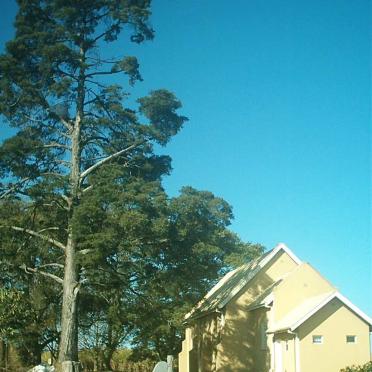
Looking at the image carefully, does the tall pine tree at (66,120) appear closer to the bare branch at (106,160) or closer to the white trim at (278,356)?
the bare branch at (106,160)

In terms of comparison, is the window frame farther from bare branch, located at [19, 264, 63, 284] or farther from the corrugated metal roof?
bare branch, located at [19, 264, 63, 284]

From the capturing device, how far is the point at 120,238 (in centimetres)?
2423

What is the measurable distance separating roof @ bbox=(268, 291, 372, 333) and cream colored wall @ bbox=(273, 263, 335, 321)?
852 mm

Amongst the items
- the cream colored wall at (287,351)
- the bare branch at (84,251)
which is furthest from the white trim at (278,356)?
the bare branch at (84,251)

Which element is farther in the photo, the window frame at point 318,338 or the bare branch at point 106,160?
the bare branch at point 106,160

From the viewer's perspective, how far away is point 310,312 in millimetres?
25406

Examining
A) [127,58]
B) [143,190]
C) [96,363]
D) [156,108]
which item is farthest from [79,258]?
[96,363]

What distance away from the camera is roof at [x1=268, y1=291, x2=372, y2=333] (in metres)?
25.3

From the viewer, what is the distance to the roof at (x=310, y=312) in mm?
25312

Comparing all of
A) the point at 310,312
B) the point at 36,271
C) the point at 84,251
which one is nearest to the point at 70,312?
the point at 36,271

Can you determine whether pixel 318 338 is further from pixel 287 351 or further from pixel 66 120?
pixel 66 120

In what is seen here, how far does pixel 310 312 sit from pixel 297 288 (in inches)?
149

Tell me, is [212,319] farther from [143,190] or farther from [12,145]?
[12,145]

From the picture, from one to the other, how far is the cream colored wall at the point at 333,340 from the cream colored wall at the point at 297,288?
112 inches
